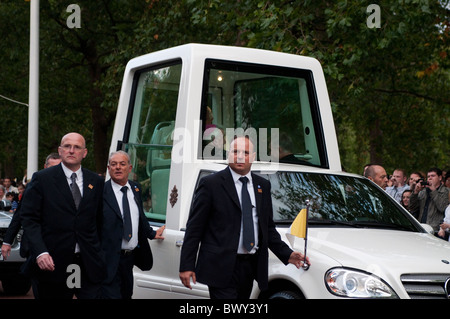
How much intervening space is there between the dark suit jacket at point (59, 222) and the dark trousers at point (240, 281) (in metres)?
1.15

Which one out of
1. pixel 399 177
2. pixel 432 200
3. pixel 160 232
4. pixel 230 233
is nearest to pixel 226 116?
pixel 160 232

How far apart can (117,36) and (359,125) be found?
1131 cm

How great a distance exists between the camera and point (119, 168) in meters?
7.49

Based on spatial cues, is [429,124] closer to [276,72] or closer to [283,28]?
[283,28]

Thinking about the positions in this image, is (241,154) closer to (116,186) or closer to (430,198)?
(116,186)

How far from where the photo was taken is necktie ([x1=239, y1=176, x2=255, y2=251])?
598cm

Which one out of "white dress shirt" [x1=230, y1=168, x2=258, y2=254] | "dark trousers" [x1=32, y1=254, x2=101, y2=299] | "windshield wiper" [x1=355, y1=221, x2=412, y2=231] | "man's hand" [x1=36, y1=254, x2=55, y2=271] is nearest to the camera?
"white dress shirt" [x1=230, y1=168, x2=258, y2=254]

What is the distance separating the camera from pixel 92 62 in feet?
89.9

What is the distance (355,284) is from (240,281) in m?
0.88

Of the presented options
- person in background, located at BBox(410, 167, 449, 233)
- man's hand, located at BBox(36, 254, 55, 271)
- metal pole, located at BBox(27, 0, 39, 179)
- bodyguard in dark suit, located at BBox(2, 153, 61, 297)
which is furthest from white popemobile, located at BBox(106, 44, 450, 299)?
metal pole, located at BBox(27, 0, 39, 179)

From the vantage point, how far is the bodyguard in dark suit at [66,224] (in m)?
6.50

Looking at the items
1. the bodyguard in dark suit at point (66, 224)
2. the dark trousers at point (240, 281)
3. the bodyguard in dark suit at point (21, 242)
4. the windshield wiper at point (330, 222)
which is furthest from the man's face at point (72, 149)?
the windshield wiper at point (330, 222)

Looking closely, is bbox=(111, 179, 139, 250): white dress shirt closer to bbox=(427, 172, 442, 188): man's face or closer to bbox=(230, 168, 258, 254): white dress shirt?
bbox=(230, 168, 258, 254): white dress shirt
